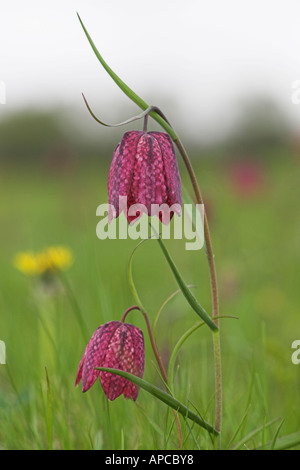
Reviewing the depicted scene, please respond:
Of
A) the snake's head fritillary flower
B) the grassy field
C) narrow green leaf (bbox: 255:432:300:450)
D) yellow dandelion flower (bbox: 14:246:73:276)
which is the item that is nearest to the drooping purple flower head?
the snake's head fritillary flower

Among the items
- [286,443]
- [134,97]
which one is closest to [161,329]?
[286,443]

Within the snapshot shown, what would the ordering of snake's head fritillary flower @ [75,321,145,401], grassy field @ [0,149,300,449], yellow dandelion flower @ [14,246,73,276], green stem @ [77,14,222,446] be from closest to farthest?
green stem @ [77,14,222,446] < snake's head fritillary flower @ [75,321,145,401] < grassy field @ [0,149,300,449] < yellow dandelion flower @ [14,246,73,276]

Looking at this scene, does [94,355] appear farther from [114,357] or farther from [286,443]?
[286,443]

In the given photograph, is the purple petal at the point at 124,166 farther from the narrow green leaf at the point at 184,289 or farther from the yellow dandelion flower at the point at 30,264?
the yellow dandelion flower at the point at 30,264

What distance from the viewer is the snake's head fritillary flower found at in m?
0.85

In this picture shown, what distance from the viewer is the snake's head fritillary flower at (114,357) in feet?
2.79

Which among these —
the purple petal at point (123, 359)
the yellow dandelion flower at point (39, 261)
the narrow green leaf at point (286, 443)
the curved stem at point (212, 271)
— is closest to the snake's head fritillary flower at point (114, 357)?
the purple petal at point (123, 359)

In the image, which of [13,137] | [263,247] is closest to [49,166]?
[263,247]

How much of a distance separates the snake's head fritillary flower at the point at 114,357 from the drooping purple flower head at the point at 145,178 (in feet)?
0.57

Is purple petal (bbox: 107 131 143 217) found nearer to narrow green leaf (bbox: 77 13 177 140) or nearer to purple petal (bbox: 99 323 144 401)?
narrow green leaf (bbox: 77 13 177 140)

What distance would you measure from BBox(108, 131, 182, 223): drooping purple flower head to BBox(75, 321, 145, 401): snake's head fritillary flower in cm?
17

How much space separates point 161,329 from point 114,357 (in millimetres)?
1137

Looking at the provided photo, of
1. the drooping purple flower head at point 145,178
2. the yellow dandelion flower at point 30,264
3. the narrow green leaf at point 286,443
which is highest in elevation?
the drooping purple flower head at point 145,178

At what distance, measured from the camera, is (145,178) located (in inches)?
31.2
